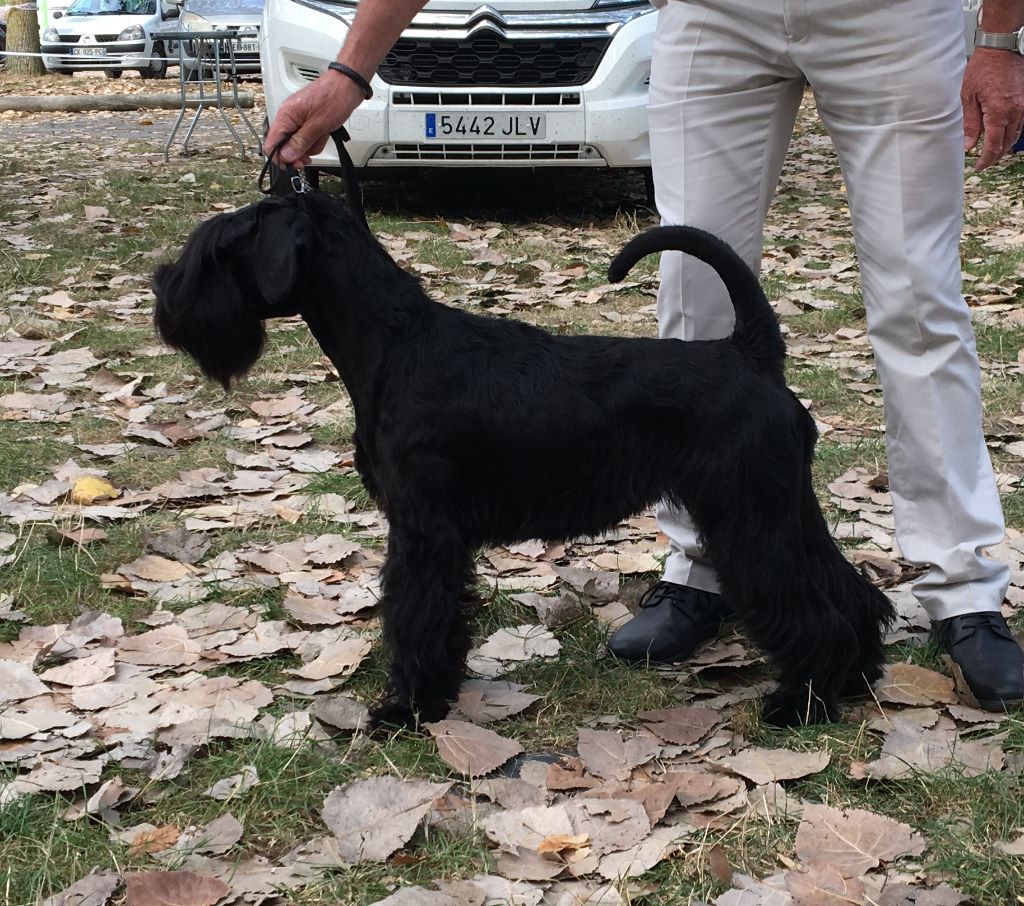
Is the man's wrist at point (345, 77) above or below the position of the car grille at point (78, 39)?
below

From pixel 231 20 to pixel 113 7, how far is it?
8.01 meters

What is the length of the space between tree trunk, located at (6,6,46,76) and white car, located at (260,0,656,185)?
573 inches

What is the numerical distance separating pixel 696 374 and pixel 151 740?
4.45ft

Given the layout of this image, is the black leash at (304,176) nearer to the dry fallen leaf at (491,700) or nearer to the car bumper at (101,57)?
the dry fallen leaf at (491,700)

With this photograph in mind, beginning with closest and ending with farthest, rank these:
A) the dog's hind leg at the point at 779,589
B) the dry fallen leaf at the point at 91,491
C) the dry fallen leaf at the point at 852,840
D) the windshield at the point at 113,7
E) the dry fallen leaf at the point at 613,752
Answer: the dry fallen leaf at the point at 852,840, the dry fallen leaf at the point at 613,752, the dog's hind leg at the point at 779,589, the dry fallen leaf at the point at 91,491, the windshield at the point at 113,7

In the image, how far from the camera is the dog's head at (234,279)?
99.7 inches

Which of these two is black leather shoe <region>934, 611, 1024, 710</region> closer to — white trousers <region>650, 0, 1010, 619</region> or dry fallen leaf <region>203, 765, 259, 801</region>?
white trousers <region>650, 0, 1010, 619</region>

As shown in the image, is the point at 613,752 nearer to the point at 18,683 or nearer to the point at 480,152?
the point at 18,683

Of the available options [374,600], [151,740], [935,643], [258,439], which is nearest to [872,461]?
[935,643]

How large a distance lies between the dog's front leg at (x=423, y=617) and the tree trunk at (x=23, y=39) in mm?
19801

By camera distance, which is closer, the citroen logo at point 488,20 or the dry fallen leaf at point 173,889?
the dry fallen leaf at point 173,889

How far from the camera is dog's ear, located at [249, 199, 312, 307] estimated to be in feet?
8.25

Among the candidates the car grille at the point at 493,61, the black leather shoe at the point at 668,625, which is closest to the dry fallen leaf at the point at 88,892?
the black leather shoe at the point at 668,625

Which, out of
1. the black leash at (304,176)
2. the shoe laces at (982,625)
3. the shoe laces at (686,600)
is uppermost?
the black leash at (304,176)
